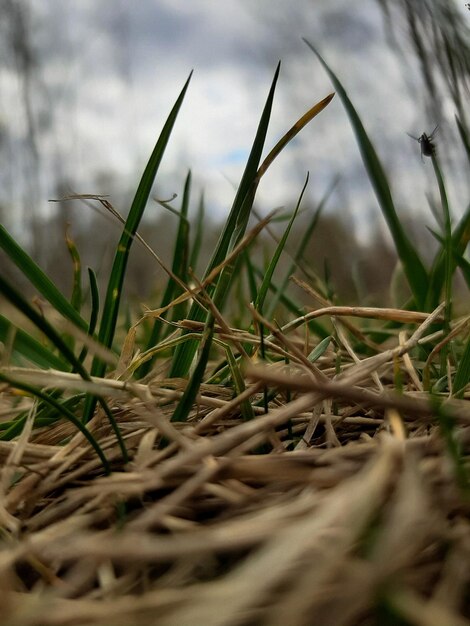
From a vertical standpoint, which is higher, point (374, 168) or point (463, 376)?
point (374, 168)

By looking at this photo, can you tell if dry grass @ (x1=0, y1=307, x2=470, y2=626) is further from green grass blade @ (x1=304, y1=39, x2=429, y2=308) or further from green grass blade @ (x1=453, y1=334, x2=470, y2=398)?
green grass blade @ (x1=304, y1=39, x2=429, y2=308)

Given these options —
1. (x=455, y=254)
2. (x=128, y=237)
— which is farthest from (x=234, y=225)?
(x=455, y=254)

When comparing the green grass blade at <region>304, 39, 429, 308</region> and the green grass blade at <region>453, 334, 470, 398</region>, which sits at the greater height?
the green grass blade at <region>304, 39, 429, 308</region>

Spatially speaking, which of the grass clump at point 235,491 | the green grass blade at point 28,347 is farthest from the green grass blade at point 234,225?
the green grass blade at point 28,347

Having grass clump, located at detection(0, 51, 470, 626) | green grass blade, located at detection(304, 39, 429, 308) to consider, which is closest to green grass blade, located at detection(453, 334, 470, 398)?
grass clump, located at detection(0, 51, 470, 626)

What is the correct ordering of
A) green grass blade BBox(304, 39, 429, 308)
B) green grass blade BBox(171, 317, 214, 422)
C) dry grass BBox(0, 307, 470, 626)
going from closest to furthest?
dry grass BBox(0, 307, 470, 626) < green grass blade BBox(171, 317, 214, 422) < green grass blade BBox(304, 39, 429, 308)

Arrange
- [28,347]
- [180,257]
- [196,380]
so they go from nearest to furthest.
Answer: [196,380] → [28,347] → [180,257]

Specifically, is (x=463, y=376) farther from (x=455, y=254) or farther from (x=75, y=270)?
(x=75, y=270)
